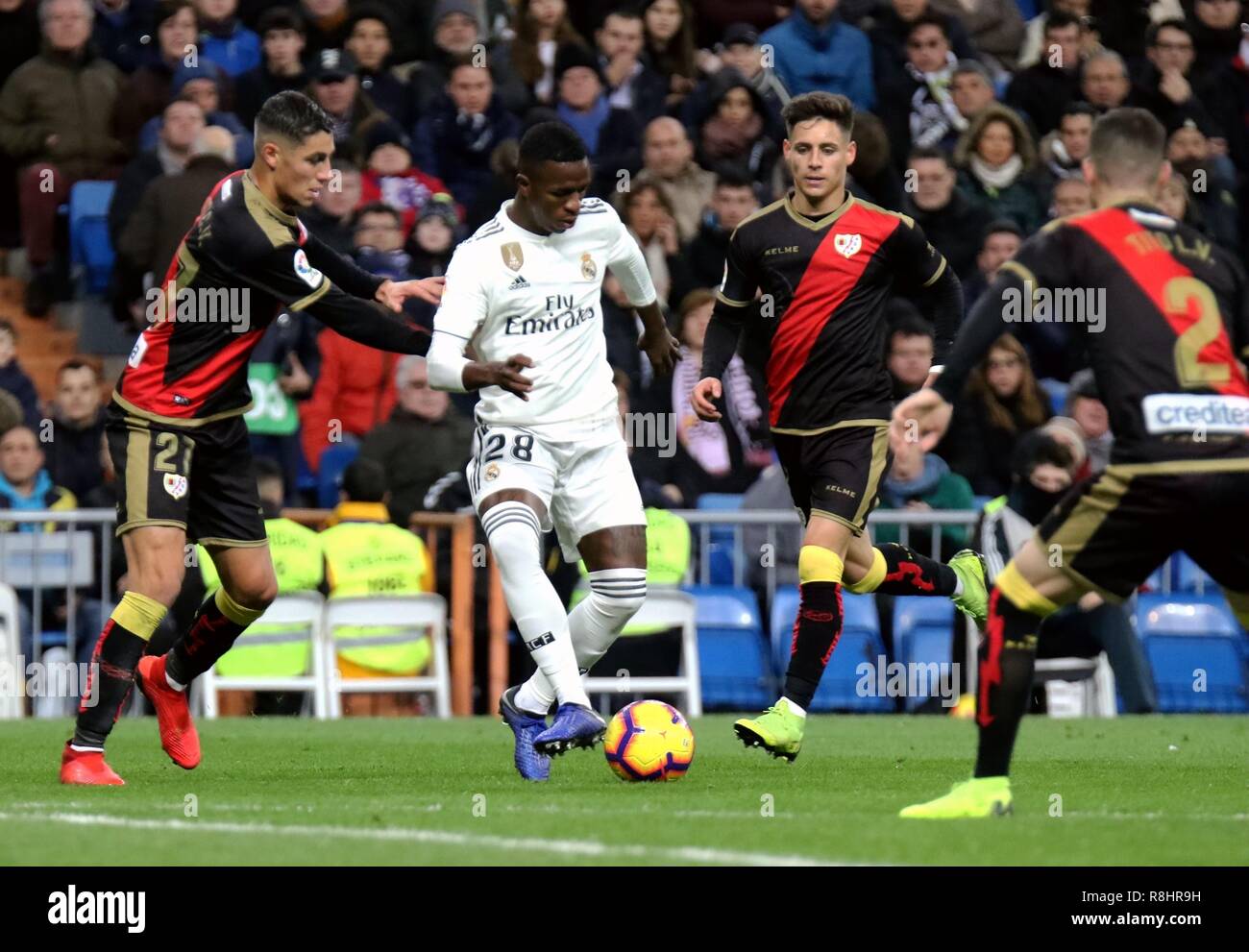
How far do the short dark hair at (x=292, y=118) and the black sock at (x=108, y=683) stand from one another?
212 centimetres

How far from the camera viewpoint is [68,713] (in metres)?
15.3

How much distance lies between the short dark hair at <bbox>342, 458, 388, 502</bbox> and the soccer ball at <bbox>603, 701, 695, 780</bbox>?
5950mm

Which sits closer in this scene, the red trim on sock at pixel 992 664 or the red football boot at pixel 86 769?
the red trim on sock at pixel 992 664

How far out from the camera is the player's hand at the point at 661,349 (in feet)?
34.0

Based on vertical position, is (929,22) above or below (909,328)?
above

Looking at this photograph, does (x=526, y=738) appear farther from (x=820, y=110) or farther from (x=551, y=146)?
(x=820, y=110)

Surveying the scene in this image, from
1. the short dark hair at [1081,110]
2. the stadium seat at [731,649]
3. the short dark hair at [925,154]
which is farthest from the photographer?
the short dark hair at [1081,110]

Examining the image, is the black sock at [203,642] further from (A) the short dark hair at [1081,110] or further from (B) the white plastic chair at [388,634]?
(A) the short dark hair at [1081,110]

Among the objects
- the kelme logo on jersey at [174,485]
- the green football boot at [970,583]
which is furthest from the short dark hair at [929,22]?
the kelme logo on jersey at [174,485]

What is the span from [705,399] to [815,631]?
1.14 m

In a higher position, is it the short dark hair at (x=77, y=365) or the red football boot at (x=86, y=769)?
the short dark hair at (x=77, y=365)

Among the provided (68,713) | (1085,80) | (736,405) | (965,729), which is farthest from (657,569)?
(1085,80)

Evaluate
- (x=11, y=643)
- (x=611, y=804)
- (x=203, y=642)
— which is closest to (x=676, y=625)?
(x=11, y=643)

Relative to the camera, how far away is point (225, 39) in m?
18.8
